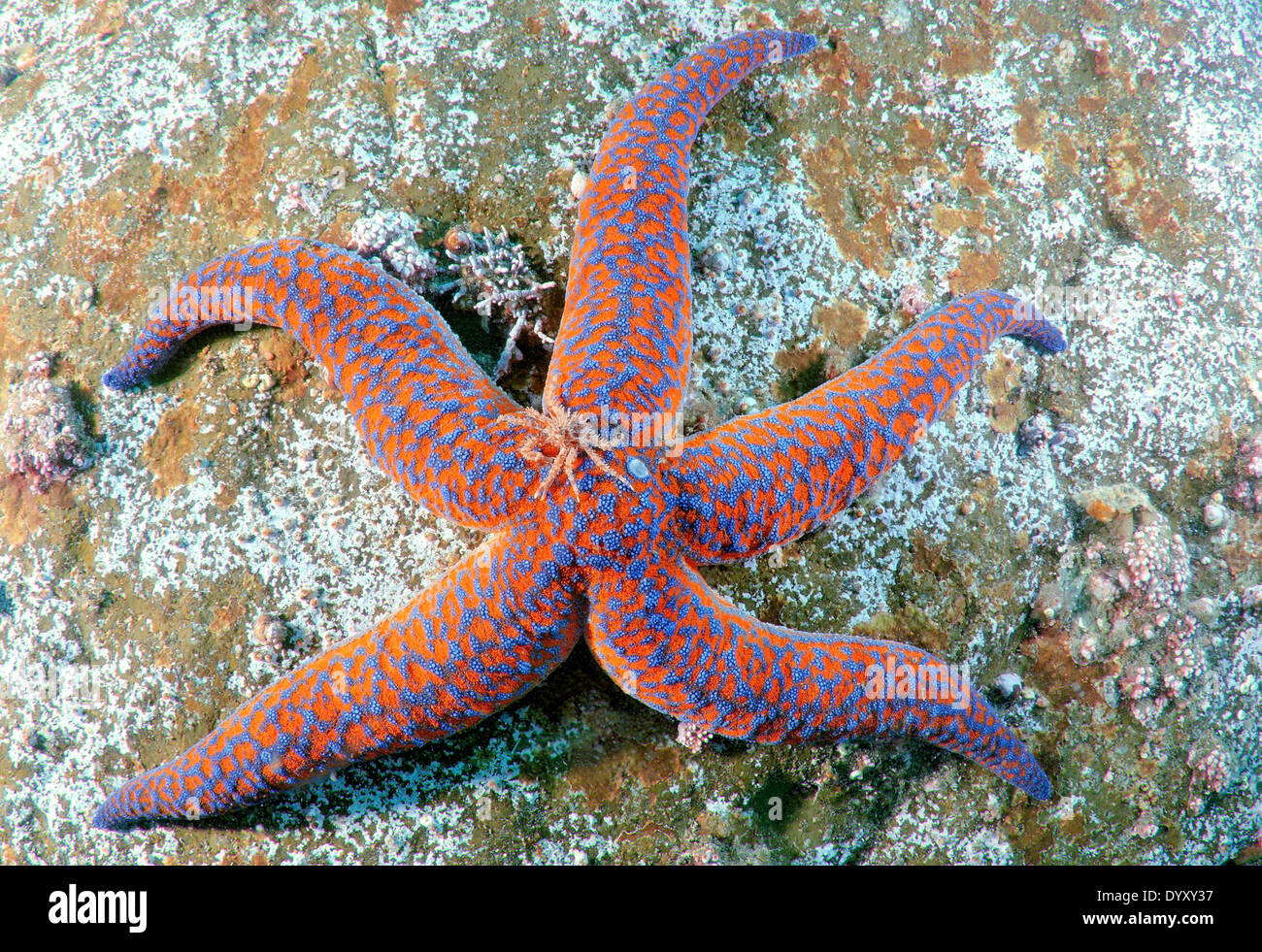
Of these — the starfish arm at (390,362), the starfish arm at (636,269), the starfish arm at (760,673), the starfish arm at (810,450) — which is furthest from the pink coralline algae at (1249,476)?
the starfish arm at (390,362)

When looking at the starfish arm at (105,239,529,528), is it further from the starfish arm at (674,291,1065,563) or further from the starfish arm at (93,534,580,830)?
the starfish arm at (674,291,1065,563)

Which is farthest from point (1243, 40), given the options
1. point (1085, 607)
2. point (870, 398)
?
point (870, 398)

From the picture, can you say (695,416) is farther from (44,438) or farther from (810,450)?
(44,438)

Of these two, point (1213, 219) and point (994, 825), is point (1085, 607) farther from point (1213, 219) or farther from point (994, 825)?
point (1213, 219)

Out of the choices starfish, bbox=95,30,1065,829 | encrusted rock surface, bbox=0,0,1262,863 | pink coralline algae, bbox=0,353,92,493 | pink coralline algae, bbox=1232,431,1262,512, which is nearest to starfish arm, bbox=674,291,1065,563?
starfish, bbox=95,30,1065,829

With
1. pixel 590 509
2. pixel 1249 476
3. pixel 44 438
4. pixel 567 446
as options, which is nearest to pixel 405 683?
pixel 590 509

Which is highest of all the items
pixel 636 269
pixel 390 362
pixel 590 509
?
pixel 636 269
